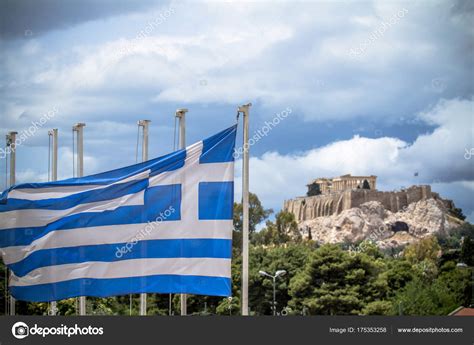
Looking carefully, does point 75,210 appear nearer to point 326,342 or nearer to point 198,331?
point 198,331

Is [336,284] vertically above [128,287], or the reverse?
[128,287]

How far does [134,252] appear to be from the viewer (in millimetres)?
13617

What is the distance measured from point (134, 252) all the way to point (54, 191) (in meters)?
1.76

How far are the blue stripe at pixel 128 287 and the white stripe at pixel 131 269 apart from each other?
7cm

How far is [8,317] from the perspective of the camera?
496 inches

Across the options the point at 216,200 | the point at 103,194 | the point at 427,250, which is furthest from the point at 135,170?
the point at 427,250

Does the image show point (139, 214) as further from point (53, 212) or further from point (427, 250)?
point (427, 250)

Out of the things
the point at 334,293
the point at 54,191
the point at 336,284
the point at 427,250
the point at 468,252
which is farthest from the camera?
the point at 427,250

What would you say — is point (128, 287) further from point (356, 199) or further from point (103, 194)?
point (356, 199)

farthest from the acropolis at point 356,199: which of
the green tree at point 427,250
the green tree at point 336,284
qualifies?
the green tree at point 336,284

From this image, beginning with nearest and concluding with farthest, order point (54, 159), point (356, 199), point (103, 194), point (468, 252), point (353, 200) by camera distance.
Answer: point (103, 194) < point (54, 159) < point (468, 252) < point (353, 200) < point (356, 199)

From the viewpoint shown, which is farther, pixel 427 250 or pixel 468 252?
pixel 427 250

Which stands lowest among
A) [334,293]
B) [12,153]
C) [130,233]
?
[334,293]

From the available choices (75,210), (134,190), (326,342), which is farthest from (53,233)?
(326,342)
